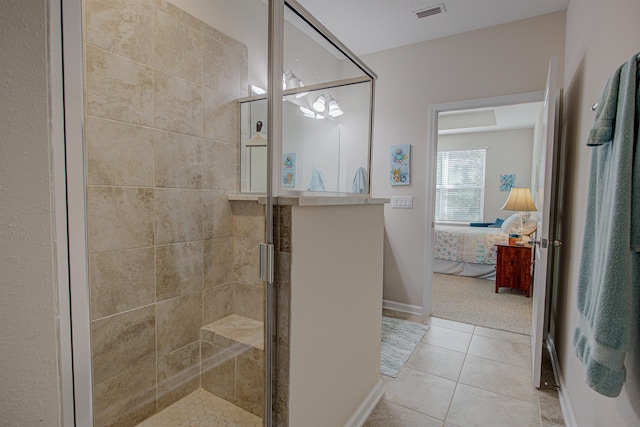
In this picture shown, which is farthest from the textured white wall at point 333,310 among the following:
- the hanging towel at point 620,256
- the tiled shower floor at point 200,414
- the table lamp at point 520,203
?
the table lamp at point 520,203

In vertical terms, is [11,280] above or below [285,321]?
above

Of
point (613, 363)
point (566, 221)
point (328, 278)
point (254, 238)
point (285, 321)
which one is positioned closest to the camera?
point (613, 363)

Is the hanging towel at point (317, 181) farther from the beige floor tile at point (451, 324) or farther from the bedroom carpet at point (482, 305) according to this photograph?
the bedroom carpet at point (482, 305)

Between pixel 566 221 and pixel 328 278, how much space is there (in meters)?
1.78

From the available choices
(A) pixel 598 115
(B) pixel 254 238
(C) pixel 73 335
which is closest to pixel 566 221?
(A) pixel 598 115

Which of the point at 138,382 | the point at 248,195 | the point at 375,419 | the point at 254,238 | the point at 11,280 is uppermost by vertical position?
the point at 248,195

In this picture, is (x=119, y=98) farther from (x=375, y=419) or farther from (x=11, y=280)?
(x=375, y=419)

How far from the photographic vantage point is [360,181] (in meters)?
2.08

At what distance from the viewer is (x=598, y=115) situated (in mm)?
944

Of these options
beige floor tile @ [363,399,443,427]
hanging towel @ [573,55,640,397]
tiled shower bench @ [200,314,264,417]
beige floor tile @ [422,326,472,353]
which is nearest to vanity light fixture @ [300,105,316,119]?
tiled shower bench @ [200,314,264,417]

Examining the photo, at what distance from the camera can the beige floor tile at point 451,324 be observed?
2859 mm

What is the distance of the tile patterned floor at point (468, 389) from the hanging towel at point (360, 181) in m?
1.24

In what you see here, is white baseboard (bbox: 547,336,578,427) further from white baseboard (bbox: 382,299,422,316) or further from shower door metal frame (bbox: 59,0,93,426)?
shower door metal frame (bbox: 59,0,93,426)

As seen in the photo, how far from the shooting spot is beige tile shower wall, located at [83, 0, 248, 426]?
1.39 meters
